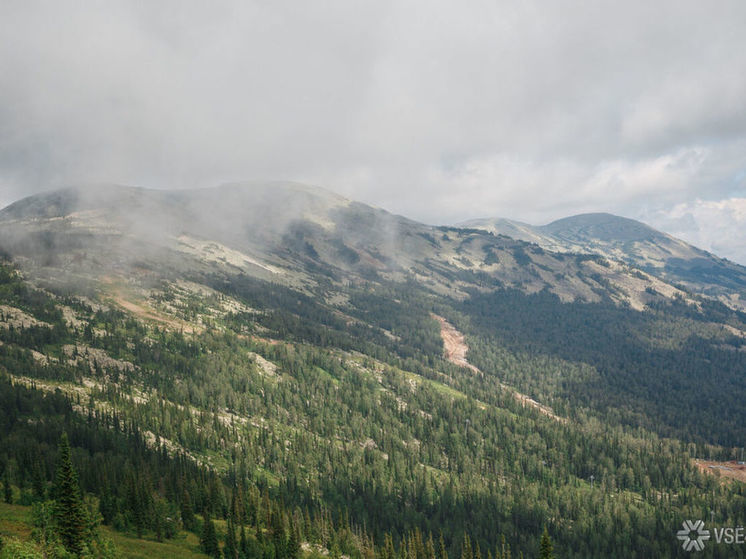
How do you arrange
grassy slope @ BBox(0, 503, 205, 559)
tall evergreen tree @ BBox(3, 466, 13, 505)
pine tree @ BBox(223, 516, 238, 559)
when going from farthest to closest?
pine tree @ BBox(223, 516, 238, 559), tall evergreen tree @ BBox(3, 466, 13, 505), grassy slope @ BBox(0, 503, 205, 559)

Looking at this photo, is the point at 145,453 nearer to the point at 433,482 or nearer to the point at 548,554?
the point at 433,482

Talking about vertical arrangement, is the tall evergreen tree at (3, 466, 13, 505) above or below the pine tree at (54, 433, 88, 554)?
below

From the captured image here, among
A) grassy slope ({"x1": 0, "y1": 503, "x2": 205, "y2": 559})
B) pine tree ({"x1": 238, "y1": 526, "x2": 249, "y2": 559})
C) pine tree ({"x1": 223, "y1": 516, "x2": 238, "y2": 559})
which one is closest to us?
grassy slope ({"x1": 0, "y1": 503, "x2": 205, "y2": 559})

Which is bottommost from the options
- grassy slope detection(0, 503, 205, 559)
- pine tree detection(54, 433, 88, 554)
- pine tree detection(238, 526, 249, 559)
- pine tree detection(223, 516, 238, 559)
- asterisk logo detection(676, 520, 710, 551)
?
asterisk logo detection(676, 520, 710, 551)

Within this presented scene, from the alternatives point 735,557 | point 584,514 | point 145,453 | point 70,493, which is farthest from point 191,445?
point 735,557

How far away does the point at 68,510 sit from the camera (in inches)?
2138

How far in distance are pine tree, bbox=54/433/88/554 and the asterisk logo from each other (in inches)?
7973

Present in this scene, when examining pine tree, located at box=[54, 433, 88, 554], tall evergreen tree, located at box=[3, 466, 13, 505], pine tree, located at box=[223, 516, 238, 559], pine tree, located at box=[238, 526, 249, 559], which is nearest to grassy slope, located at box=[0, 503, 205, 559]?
Result: tall evergreen tree, located at box=[3, 466, 13, 505]

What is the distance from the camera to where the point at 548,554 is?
50.0 m

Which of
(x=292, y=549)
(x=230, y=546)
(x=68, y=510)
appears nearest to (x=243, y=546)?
(x=230, y=546)

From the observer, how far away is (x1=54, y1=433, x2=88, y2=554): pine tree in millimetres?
53125

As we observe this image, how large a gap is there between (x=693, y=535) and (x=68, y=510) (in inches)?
8508

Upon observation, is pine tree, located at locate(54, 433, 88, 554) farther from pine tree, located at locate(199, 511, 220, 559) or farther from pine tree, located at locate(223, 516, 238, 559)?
pine tree, located at locate(223, 516, 238, 559)

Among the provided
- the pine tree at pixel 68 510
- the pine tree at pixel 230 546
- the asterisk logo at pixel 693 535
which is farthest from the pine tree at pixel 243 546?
the asterisk logo at pixel 693 535
